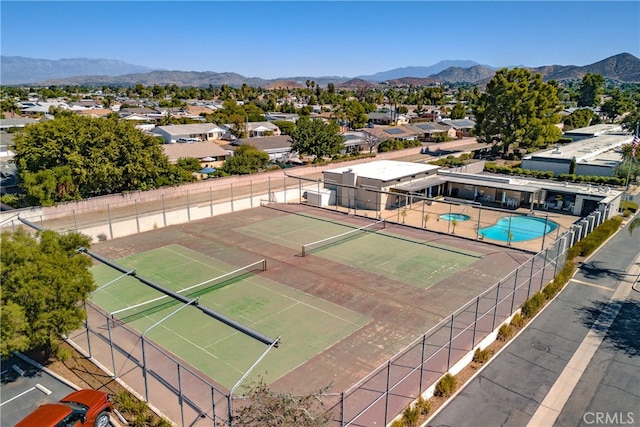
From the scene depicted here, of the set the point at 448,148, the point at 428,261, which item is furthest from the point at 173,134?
the point at 428,261

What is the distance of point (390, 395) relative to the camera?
14133 millimetres

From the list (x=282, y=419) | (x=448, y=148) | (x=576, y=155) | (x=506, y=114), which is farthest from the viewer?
(x=448, y=148)

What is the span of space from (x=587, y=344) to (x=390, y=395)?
9282 millimetres

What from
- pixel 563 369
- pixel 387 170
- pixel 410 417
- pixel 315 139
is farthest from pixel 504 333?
pixel 315 139

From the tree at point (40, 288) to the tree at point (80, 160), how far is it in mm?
19109

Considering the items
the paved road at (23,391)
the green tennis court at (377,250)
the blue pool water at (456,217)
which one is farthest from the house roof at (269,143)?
the paved road at (23,391)

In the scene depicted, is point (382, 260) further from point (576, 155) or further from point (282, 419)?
point (576, 155)

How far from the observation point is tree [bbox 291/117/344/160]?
53.2 meters

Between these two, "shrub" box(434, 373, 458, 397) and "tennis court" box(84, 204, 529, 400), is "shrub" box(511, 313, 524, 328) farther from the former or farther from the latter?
"shrub" box(434, 373, 458, 397)

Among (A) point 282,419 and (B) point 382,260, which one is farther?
(B) point 382,260

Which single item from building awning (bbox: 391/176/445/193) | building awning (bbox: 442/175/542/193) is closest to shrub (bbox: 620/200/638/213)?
building awning (bbox: 442/175/542/193)

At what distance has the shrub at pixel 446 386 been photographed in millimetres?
14312

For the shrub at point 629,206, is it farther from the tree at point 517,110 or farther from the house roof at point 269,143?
the house roof at point 269,143

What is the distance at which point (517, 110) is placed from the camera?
56594 millimetres
